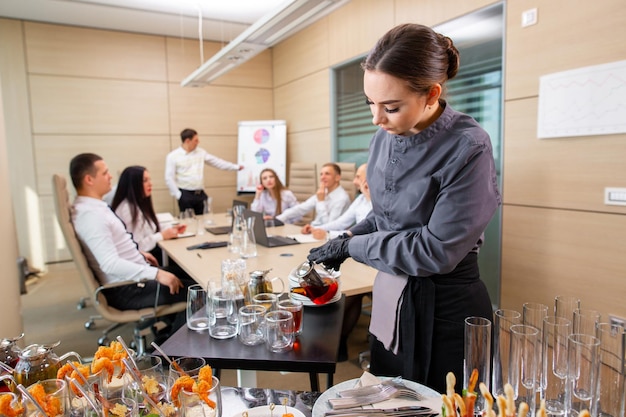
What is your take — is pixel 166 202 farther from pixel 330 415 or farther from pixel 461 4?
pixel 330 415

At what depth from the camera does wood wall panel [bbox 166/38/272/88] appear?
6332mm

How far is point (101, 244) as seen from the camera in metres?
2.54

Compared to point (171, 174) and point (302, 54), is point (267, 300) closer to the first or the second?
point (171, 174)

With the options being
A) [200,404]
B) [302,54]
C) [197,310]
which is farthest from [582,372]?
[302,54]

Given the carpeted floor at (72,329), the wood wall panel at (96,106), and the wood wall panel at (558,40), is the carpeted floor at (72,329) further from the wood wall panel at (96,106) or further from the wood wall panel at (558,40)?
the wood wall panel at (558,40)

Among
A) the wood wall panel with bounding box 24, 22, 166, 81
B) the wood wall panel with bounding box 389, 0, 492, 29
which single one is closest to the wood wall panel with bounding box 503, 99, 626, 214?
the wood wall panel with bounding box 389, 0, 492, 29

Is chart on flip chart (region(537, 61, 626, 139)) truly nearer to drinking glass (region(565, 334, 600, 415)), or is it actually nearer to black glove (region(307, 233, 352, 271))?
black glove (region(307, 233, 352, 271))

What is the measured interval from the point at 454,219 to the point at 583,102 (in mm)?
2176

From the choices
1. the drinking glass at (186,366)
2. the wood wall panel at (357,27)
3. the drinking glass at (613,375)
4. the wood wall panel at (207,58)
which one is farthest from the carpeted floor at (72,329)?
the wood wall panel at (207,58)

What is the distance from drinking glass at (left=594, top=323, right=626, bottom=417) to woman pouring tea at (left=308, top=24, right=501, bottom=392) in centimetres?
43

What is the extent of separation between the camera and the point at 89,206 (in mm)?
2615

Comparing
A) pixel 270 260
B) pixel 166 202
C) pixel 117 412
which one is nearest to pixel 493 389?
pixel 117 412

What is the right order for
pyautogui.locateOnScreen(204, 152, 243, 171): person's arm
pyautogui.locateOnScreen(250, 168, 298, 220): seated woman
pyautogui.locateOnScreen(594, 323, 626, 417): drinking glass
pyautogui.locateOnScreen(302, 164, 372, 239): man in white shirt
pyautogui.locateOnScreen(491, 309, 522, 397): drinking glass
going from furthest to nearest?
1. pyautogui.locateOnScreen(204, 152, 243, 171): person's arm
2. pyautogui.locateOnScreen(250, 168, 298, 220): seated woman
3. pyautogui.locateOnScreen(302, 164, 372, 239): man in white shirt
4. pyautogui.locateOnScreen(491, 309, 522, 397): drinking glass
5. pyautogui.locateOnScreen(594, 323, 626, 417): drinking glass

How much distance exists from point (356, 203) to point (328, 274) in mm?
2078
